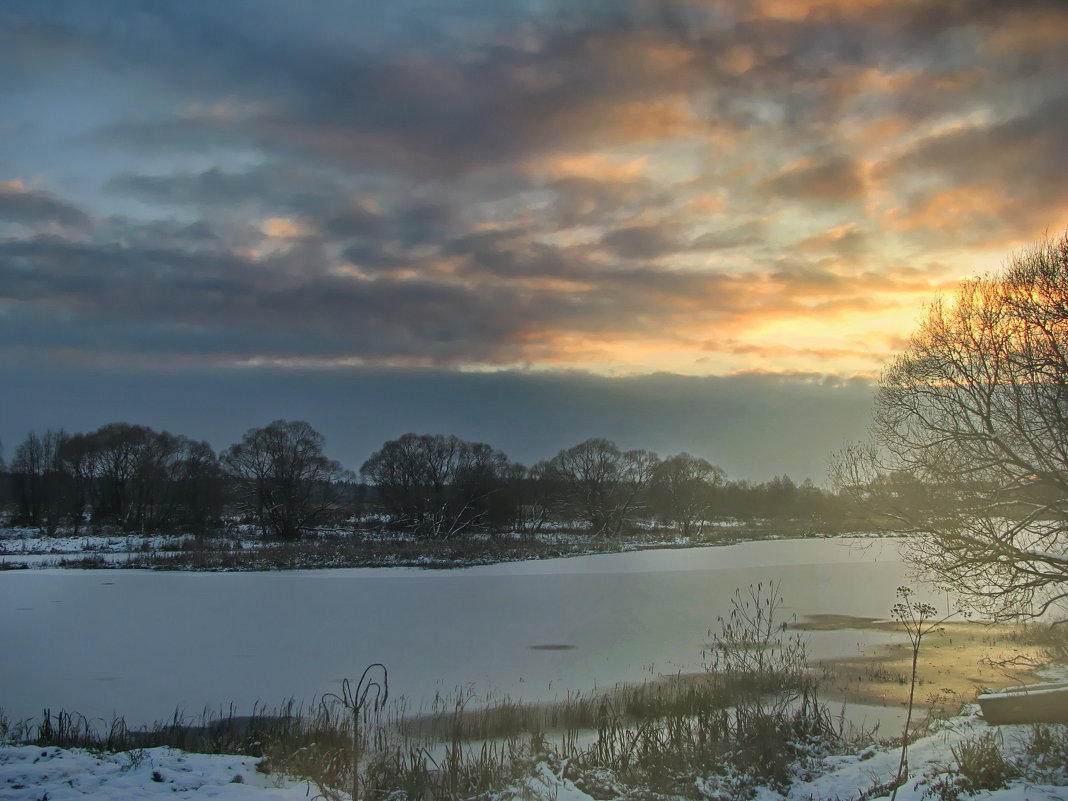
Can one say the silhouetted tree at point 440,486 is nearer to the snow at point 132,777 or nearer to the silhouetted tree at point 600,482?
the silhouetted tree at point 600,482

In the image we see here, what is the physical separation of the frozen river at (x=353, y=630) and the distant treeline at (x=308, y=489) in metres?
28.9

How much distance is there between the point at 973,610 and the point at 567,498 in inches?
2252

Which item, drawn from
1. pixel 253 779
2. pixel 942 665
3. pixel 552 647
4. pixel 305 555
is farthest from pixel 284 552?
pixel 253 779

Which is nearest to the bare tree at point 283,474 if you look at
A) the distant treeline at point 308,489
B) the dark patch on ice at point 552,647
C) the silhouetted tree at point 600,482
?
the distant treeline at point 308,489

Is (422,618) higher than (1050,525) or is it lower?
lower

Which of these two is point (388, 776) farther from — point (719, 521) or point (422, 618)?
point (719, 521)

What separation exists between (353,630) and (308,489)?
4769cm

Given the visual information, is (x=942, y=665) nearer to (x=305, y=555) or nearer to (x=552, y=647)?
(x=552, y=647)

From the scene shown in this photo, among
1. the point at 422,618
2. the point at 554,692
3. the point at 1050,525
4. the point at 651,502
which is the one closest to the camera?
the point at 554,692

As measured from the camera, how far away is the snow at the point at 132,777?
6.42 meters

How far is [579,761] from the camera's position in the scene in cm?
830

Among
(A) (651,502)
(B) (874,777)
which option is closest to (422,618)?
(B) (874,777)

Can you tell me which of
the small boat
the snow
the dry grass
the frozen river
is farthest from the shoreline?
the snow

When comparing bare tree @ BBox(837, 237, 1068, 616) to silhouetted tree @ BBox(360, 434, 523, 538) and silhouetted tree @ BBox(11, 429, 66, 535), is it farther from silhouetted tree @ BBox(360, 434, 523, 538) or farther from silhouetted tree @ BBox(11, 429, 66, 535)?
silhouetted tree @ BBox(11, 429, 66, 535)
